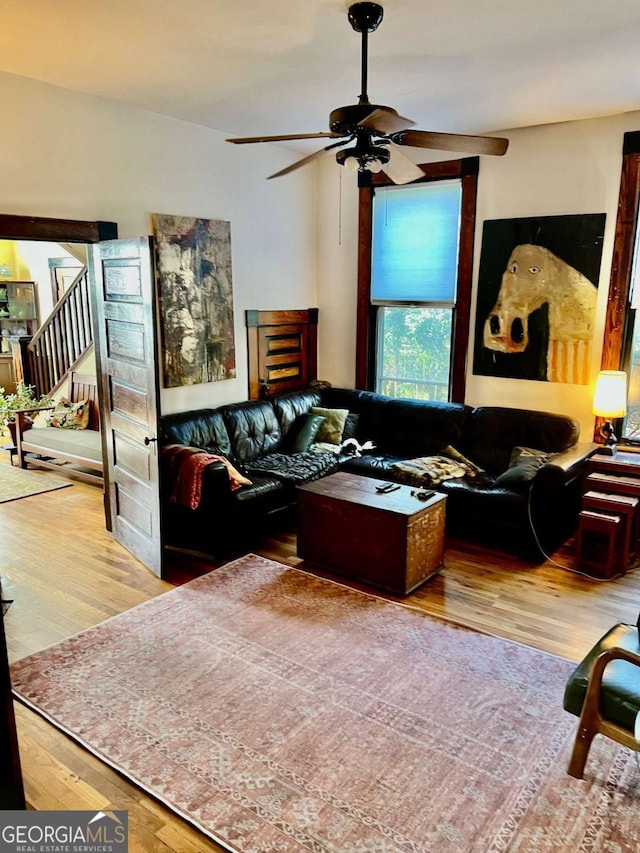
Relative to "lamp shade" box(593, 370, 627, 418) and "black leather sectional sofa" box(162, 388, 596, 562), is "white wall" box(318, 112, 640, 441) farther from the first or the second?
"lamp shade" box(593, 370, 627, 418)

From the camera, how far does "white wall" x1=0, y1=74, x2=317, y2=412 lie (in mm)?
3746

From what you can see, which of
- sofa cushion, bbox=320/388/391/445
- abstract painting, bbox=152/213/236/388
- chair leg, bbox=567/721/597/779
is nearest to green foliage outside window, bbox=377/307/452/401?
sofa cushion, bbox=320/388/391/445

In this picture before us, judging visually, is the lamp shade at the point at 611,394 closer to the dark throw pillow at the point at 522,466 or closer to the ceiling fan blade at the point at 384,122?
the dark throw pillow at the point at 522,466

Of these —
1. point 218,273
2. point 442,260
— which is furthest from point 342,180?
point 218,273

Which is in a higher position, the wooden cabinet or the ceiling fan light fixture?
the ceiling fan light fixture

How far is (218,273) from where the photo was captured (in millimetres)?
5078

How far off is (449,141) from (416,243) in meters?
2.75

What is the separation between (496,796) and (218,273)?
416cm

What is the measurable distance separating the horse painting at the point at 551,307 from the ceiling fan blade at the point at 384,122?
266 cm

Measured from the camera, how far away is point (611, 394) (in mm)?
4312

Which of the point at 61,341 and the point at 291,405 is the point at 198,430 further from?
the point at 61,341

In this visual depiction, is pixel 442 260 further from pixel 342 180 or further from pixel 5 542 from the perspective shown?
pixel 5 542

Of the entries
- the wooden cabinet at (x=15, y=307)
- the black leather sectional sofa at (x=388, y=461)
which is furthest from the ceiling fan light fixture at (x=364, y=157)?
the wooden cabinet at (x=15, y=307)

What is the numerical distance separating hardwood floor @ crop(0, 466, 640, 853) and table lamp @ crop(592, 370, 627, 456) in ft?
3.36
